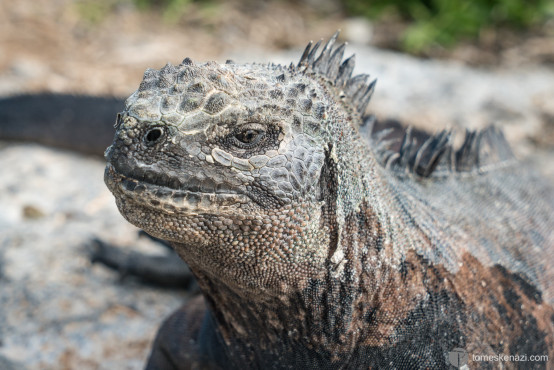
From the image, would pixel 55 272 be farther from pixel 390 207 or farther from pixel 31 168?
pixel 390 207

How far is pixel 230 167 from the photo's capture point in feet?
6.38

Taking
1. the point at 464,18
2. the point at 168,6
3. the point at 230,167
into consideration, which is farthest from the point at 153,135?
the point at 168,6

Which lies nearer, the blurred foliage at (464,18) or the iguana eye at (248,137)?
the iguana eye at (248,137)

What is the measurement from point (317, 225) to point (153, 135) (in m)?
0.65

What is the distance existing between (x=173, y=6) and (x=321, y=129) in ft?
24.9

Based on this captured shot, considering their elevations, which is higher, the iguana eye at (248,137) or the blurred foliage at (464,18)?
the blurred foliage at (464,18)

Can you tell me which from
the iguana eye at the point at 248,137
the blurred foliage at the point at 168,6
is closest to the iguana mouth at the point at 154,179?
the iguana eye at the point at 248,137

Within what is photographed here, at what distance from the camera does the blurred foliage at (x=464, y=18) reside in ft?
27.1

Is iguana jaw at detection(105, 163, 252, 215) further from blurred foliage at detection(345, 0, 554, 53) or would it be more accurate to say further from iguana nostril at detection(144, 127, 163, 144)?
blurred foliage at detection(345, 0, 554, 53)

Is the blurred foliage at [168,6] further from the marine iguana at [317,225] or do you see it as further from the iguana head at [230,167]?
the iguana head at [230,167]

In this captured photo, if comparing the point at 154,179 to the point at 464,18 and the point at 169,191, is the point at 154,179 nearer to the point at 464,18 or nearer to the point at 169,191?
the point at 169,191

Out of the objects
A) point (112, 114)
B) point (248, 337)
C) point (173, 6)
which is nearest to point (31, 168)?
point (112, 114)

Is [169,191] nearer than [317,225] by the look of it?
Yes

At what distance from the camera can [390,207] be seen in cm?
234
